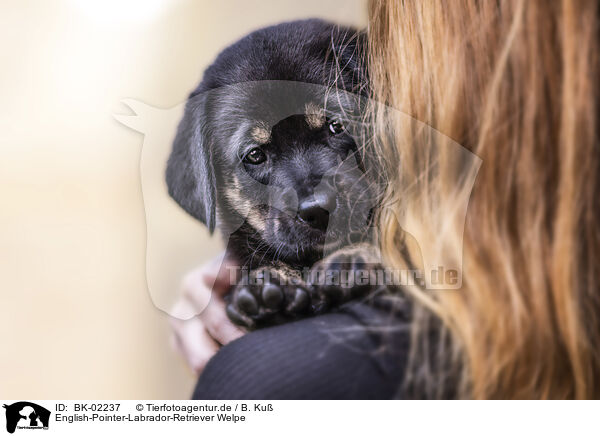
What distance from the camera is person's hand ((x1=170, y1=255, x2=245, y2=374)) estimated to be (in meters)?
1.05

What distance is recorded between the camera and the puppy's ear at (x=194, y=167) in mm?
1167

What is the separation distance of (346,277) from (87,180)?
581 mm

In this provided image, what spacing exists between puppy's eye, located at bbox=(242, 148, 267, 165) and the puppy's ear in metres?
0.09

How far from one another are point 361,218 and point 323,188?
108 millimetres

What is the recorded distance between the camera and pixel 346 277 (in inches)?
40.1

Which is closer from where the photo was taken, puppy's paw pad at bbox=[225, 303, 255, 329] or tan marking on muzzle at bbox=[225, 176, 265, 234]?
puppy's paw pad at bbox=[225, 303, 255, 329]

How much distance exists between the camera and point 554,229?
900 millimetres

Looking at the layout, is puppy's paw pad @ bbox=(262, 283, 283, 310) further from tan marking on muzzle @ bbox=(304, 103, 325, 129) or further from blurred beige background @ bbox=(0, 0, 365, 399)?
tan marking on muzzle @ bbox=(304, 103, 325, 129)

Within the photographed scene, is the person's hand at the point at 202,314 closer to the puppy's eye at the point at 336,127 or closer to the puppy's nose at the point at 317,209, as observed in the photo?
the puppy's nose at the point at 317,209

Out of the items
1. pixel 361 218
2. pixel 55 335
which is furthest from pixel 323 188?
pixel 55 335
